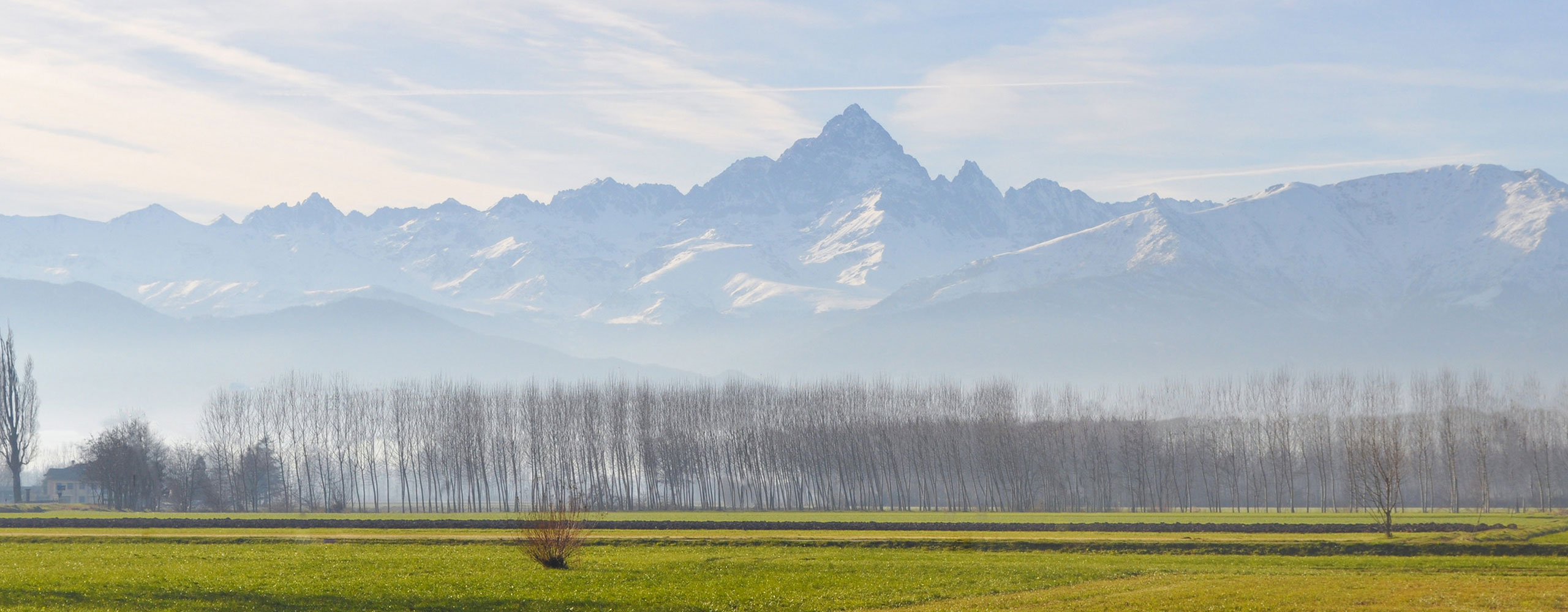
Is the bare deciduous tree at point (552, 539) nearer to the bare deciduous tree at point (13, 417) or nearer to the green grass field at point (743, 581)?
the green grass field at point (743, 581)

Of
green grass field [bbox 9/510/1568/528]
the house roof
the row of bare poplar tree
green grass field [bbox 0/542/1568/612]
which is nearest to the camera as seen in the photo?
green grass field [bbox 0/542/1568/612]

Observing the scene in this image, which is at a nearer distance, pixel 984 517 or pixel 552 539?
pixel 552 539

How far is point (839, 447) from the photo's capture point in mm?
160125

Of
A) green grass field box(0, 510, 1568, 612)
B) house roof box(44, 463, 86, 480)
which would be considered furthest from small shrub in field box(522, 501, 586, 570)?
house roof box(44, 463, 86, 480)

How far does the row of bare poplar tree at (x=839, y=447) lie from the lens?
14712 centimetres

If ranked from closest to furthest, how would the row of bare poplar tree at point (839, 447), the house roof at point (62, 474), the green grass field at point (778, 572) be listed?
the green grass field at point (778, 572)
the row of bare poplar tree at point (839, 447)
the house roof at point (62, 474)

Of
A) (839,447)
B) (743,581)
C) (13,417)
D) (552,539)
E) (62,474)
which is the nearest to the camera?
(743,581)

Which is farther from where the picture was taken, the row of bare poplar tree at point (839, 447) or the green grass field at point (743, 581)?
the row of bare poplar tree at point (839, 447)

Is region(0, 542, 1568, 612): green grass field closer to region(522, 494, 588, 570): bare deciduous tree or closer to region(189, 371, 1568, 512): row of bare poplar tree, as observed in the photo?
region(522, 494, 588, 570): bare deciduous tree

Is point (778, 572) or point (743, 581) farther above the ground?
point (743, 581)

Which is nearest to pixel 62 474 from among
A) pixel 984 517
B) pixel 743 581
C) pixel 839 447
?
pixel 839 447

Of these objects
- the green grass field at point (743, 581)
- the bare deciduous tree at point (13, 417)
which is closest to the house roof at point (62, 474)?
the bare deciduous tree at point (13, 417)

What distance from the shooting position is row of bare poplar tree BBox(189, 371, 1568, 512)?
147125mm

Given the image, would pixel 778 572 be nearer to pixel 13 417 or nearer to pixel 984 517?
pixel 984 517
